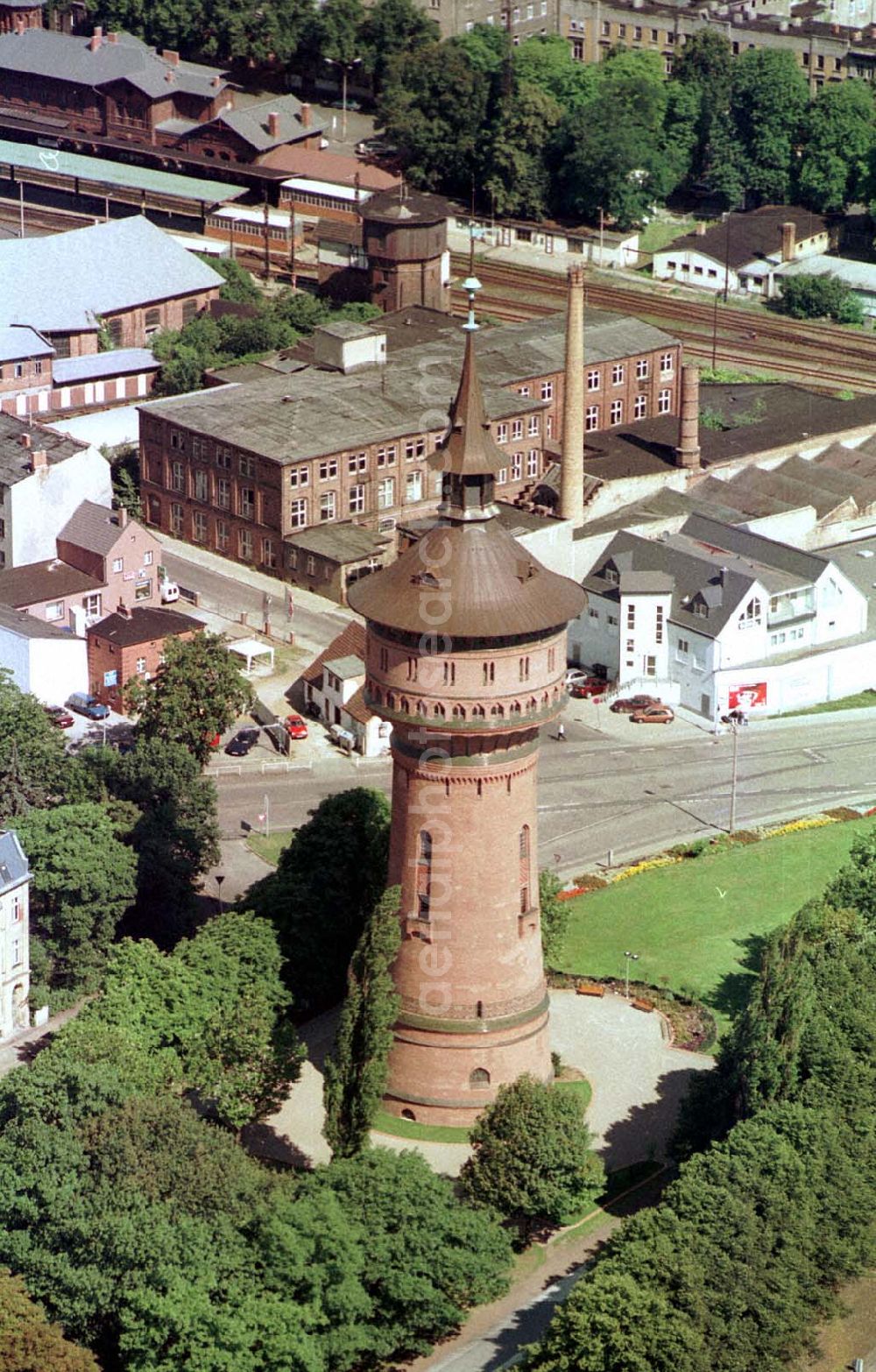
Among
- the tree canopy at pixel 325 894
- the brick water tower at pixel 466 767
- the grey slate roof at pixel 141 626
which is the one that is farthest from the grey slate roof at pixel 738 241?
the brick water tower at pixel 466 767

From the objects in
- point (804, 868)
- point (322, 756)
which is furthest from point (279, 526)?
point (804, 868)

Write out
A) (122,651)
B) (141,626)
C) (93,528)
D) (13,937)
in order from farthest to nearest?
(93,528) → (141,626) → (122,651) → (13,937)

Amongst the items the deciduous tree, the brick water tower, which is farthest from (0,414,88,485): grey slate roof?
the brick water tower

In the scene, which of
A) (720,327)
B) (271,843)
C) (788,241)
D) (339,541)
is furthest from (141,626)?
(788,241)

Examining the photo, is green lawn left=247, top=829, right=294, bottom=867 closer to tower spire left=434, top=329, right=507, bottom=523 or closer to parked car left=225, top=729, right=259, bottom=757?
parked car left=225, top=729, right=259, bottom=757

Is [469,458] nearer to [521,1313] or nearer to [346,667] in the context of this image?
[521,1313]

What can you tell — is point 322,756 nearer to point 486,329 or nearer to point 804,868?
point 804,868
